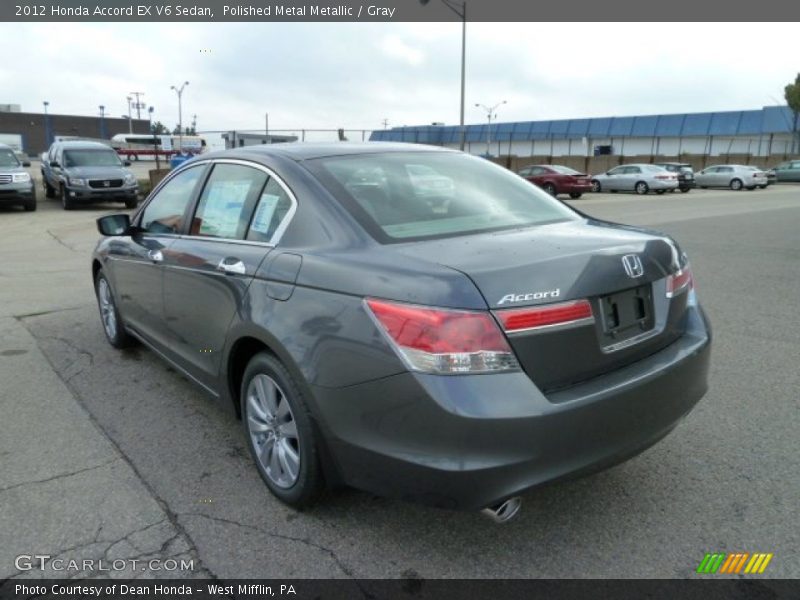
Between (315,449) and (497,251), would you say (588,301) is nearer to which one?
(497,251)

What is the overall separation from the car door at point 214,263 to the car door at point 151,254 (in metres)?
0.16

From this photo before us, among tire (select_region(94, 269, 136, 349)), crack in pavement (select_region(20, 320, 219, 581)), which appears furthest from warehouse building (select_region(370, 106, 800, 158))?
crack in pavement (select_region(20, 320, 219, 581))

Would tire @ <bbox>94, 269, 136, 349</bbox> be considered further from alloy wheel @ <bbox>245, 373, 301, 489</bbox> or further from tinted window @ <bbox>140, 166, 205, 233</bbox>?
alloy wheel @ <bbox>245, 373, 301, 489</bbox>

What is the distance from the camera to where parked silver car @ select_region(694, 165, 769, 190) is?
36.4 metres

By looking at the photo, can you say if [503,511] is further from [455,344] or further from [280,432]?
[280,432]

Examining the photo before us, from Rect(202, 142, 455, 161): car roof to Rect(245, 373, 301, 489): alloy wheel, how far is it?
118 cm

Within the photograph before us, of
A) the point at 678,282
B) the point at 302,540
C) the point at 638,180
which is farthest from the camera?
the point at 638,180

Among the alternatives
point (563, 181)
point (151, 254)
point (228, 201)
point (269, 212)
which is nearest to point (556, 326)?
point (269, 212)

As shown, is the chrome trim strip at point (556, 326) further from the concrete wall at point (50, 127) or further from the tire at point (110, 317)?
the concrete wall at point (50, 127)

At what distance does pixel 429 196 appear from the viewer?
3219 mm

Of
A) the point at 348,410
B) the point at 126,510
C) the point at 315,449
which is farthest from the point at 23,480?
the point at 348,410

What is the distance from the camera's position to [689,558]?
255 cm

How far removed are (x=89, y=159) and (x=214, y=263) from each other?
18.3m

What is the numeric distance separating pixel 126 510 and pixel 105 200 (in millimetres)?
17937
